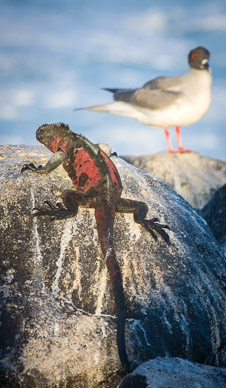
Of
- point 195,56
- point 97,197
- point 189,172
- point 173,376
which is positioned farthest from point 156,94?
point 173,376

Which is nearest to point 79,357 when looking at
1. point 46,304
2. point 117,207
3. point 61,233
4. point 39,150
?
point 46,304

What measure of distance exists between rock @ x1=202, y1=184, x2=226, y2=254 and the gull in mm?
3876

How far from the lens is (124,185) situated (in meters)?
4.34

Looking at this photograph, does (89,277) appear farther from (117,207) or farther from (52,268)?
(117,207)

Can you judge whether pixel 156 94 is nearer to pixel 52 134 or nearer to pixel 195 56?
pixel 195 56

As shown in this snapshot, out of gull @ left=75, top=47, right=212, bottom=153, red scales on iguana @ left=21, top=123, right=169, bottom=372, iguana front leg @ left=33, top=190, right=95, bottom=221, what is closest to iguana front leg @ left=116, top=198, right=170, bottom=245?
red scales on iguana @ left=21, top=123, right=169, bottom=372

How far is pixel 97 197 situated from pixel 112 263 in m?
0.62

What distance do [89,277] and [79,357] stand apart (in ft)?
2.14

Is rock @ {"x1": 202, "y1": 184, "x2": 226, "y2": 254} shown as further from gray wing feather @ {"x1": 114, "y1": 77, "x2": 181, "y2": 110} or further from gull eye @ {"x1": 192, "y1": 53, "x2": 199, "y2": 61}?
gull eye @ {"x1": 192, "y1": 53, "x2": 199, "y2": 61}

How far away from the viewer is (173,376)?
9.47 ft

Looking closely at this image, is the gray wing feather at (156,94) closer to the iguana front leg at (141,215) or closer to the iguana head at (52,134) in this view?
the iguana head at (52,134)

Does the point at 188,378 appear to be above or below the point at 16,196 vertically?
below

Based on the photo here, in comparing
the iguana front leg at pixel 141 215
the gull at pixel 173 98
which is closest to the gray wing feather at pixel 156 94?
the gull at pixel 173 98

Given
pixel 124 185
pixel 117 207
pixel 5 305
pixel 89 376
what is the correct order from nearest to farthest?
pixel 89 376, pixel 5 305, pixel 117 207, pixel 124 185
